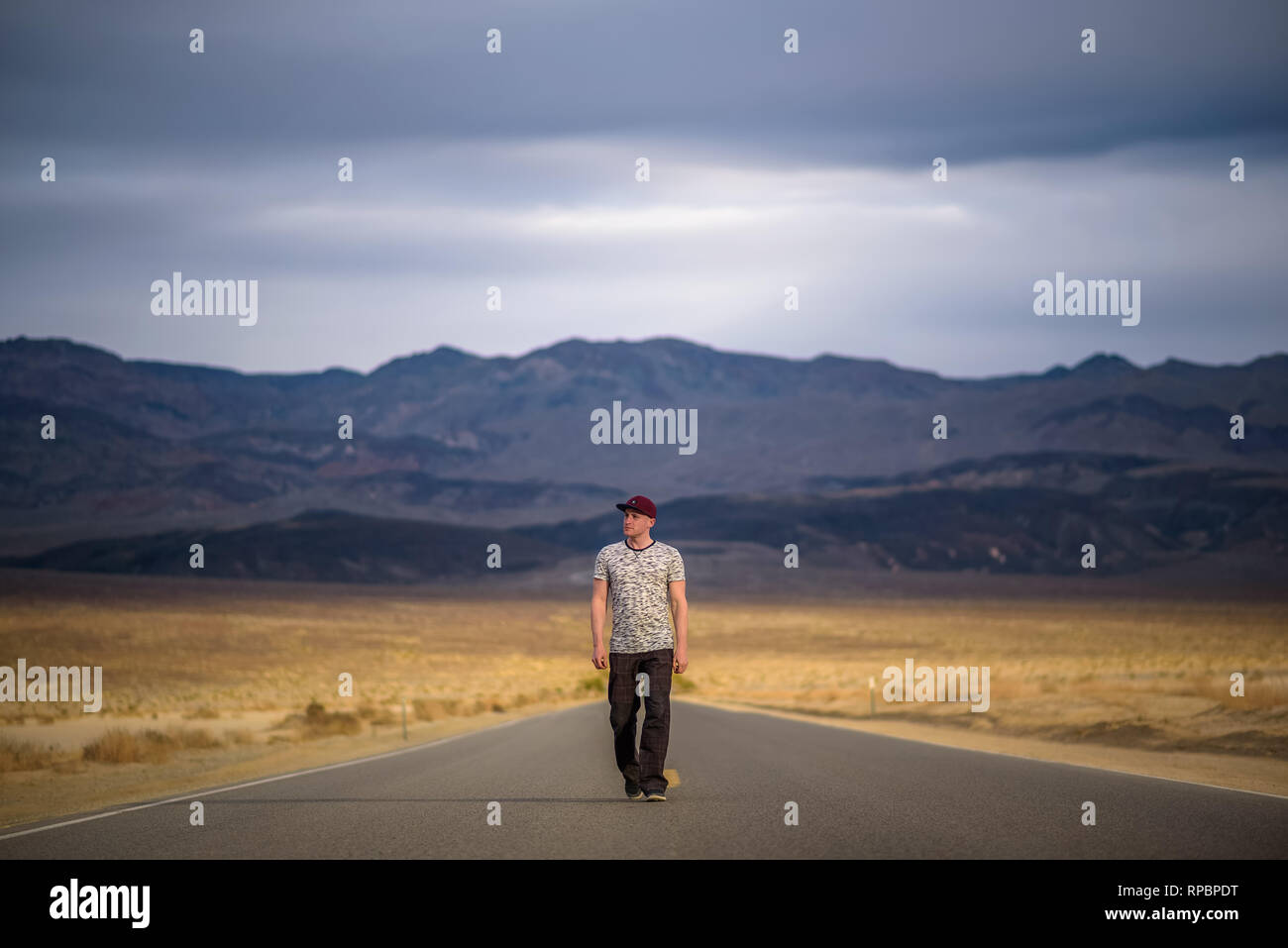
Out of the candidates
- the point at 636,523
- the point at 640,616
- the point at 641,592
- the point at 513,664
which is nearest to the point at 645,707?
the point at 640,616

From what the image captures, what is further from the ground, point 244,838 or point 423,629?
point 244,838

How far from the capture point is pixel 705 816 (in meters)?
9.62

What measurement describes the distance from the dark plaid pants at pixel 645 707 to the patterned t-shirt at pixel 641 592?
0.33 ft

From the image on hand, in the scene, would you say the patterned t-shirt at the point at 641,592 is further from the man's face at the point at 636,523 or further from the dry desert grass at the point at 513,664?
the dry desert grass at the point at 513,664

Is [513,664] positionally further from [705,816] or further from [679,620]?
[679,620]

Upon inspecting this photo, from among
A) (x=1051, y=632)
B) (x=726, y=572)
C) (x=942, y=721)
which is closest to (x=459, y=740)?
(x=942, y=721)

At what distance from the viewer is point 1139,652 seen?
68.2 meters

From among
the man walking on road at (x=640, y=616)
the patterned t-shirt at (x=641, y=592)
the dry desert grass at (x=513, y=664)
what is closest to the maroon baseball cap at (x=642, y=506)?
the man walking on road at (x=640, y=616)

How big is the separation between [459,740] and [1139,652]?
2194 inches

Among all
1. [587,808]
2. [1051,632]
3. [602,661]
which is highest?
[602,661]

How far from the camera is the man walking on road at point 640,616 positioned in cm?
975

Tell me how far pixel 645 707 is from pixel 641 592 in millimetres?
866
